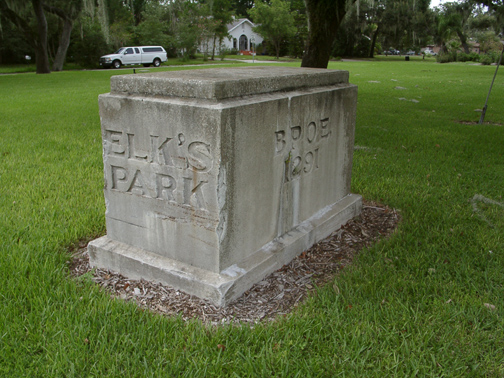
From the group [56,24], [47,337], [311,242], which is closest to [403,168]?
[311,242]

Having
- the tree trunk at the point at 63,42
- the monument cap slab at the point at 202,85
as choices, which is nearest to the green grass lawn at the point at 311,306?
the monument cap slab at the point at 202,85

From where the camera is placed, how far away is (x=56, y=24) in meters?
31.6

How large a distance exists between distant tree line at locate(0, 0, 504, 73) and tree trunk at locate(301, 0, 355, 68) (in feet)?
0.07

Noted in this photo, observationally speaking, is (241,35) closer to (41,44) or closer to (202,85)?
(41,44)

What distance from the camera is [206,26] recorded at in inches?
1532

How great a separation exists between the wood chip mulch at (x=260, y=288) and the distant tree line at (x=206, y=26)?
7162 millimetres

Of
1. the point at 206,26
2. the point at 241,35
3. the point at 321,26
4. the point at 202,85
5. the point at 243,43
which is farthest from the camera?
the point at 243,43

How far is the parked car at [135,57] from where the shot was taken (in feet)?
102

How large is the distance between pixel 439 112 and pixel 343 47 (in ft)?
136

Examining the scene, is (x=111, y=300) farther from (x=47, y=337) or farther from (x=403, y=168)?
(x=403, y=168)

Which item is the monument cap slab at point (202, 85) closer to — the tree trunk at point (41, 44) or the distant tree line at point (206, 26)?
the distant tree line at point (206, 26)

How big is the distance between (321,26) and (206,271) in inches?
323

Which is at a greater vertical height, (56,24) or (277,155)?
Result: (56,24)

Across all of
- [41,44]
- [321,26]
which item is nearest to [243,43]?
[41,44]
